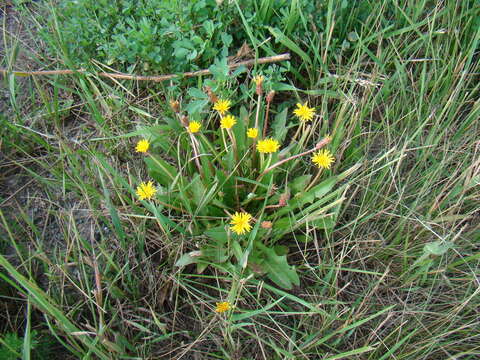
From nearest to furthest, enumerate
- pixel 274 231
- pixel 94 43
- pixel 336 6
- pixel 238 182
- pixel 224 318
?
pixel 224 318 < pixel 274 231 < pixel 238 182 < pixel 336 6 < pixel 94 43

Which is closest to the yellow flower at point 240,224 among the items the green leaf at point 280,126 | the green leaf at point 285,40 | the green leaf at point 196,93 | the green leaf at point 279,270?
the green leaf at point 279,270

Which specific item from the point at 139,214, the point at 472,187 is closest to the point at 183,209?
the point at 139,214

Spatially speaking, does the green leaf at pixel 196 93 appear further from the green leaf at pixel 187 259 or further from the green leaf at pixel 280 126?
the green leaf at pixel 187 259

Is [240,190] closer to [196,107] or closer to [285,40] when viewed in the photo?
[196,107]

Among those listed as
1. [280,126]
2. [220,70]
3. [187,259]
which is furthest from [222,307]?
[220,70]

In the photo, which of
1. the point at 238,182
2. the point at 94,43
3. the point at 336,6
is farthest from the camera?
the point at 94,43

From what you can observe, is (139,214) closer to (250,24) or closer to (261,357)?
(261,357)

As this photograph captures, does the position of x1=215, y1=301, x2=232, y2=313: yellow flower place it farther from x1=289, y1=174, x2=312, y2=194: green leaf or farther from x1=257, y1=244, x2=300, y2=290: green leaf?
x1=289, y1=174, x2=312, y2=194: green leaf
